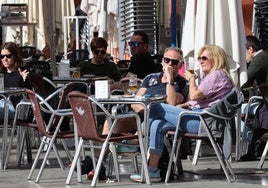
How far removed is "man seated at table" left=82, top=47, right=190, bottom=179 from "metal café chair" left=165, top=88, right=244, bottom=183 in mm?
630

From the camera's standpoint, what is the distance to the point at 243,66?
11.9 meters

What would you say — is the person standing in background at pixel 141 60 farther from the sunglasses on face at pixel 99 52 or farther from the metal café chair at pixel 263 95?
the metal café chair at pixel 263 95

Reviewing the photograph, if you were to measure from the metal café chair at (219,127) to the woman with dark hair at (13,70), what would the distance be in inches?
105

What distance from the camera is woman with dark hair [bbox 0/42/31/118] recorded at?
11.9 metres

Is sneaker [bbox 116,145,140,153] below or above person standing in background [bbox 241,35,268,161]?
below

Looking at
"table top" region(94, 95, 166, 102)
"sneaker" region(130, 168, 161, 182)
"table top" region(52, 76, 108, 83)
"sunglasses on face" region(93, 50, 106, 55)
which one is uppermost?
"sunglasses on face" region(93, 50, 106, 55)

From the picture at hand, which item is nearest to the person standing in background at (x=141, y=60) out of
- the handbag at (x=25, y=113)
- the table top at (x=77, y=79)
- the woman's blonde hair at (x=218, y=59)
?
the table top at (x=77, y=79)

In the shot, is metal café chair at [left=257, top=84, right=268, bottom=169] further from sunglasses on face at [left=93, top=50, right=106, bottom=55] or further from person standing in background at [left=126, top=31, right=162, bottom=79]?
sunglasses on face at [left=93, top=50, right=106, bottom=55]

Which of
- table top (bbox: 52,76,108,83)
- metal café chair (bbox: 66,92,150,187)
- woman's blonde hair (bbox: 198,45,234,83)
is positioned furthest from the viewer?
table top (bbox: 52,76,108,83)

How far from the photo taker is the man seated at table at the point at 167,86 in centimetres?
1034

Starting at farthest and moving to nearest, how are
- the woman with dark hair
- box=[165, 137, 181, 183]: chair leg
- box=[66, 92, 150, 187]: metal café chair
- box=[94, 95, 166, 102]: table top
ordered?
the woman with dark hair → box=[165, 137, 181, 183]: chair leg → box=[94, 95, 166, 102]: table top → box=[66, 92, 150, 187]: metal café chair

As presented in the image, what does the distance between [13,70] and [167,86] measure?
253cm

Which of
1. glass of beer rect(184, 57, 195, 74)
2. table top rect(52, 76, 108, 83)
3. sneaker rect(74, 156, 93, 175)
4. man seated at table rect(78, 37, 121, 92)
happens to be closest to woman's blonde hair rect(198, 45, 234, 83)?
glass of beer rect(184, 57, 195, 74)

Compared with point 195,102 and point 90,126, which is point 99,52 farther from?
point 90,126
